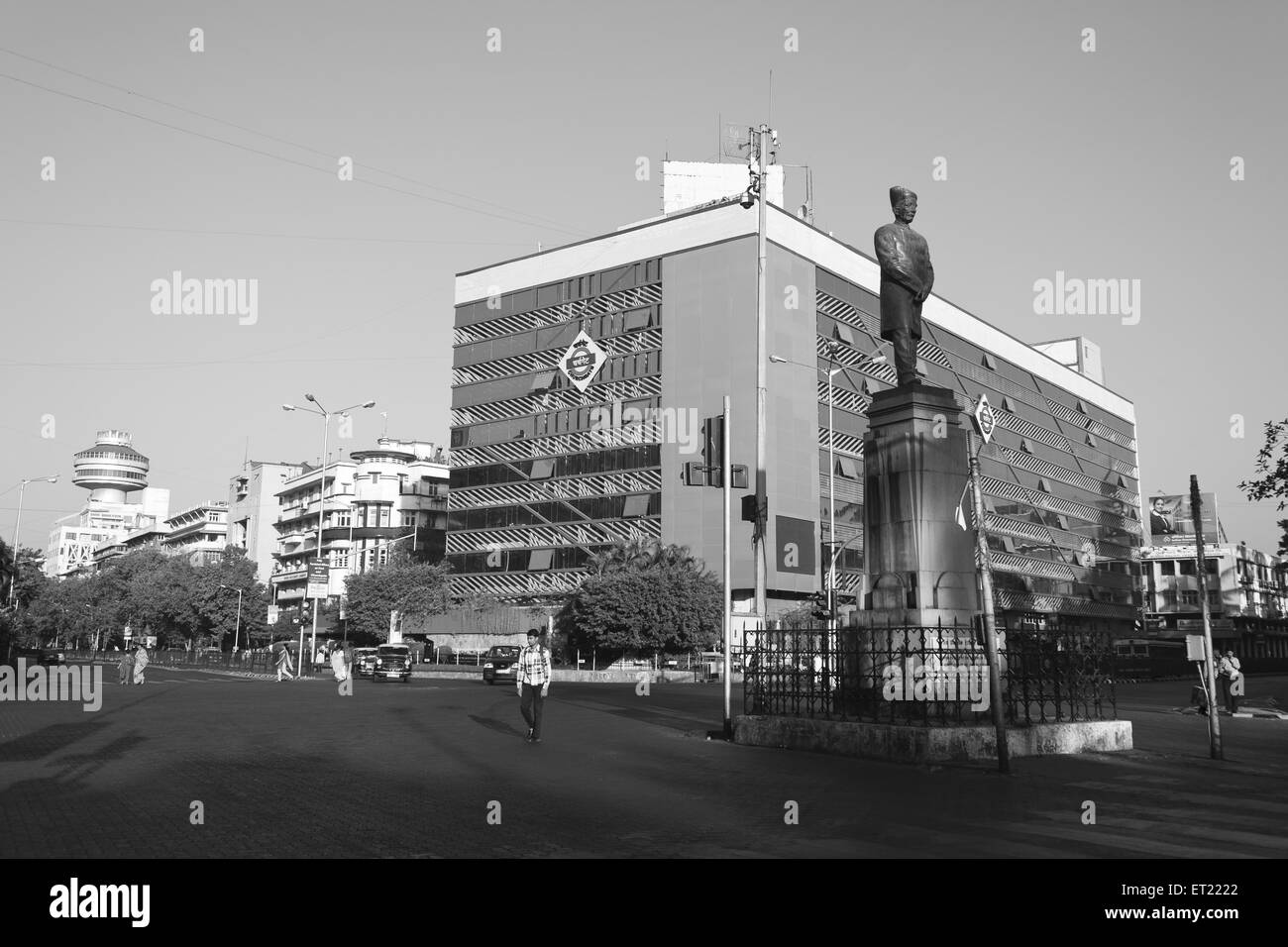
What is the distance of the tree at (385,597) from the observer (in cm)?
7331

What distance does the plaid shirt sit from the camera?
1627cm

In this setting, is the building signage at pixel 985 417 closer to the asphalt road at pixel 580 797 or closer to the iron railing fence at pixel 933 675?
the asphalt road at pixel 580 797

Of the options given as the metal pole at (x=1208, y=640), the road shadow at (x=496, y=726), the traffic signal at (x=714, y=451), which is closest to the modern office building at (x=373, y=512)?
the road shadow at (x=496, y=726)

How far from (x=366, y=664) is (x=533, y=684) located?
3220 cm

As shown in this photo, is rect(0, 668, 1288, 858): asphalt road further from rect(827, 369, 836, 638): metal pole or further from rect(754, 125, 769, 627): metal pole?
rect(827, 369, 836, 638): metal pole

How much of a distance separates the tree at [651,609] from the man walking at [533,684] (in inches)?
1521

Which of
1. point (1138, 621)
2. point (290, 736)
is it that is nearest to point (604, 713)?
point (290, 736)

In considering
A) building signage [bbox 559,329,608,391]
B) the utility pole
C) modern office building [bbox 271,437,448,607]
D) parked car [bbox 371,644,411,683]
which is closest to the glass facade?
building signage [bbox 559,329,608,391]

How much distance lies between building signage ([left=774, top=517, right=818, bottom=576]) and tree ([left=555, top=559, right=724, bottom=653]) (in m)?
10.3

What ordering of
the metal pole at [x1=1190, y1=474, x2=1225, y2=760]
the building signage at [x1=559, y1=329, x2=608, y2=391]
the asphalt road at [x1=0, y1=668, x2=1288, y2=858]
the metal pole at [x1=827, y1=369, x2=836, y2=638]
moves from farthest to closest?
the building signage at [x1=559, y1=329, x2=608, y2=391], the metal pole at [x1=827, y1=369, x2=836, y2=638], the metal pole at [x1=1190, y1=474, x2=1225, y2=760], the asphalt road at [x1=0, y1=668, x2=1288, y2=858]

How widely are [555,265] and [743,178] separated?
52.6 feet

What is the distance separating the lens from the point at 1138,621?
112m

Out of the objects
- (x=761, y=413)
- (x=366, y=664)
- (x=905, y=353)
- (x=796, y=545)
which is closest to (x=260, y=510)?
(x=796, y=545)

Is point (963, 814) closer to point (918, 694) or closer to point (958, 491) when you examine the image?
point (918, 694)
